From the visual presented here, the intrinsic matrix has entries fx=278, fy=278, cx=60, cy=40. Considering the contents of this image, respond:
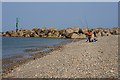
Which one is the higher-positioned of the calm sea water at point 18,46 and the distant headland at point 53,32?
the distant headland at point 53,32

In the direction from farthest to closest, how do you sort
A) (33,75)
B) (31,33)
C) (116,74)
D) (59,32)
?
1. (31,33)
2. (59,32)
3. (33,75)
4. (116,74)

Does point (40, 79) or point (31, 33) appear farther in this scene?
point (31, 33)

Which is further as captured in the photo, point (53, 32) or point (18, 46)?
point (53, 32)

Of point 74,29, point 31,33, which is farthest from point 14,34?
point 74,29

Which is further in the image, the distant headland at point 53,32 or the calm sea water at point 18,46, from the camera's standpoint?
the distant headland at point 53,32

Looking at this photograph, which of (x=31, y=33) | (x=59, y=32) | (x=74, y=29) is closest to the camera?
(x=74, y=29)

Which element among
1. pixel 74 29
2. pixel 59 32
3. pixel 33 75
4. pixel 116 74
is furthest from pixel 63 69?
pixel 59 32

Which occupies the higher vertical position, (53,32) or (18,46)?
(53,32)

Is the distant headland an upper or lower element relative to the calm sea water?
upper

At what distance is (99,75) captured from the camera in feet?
46.7

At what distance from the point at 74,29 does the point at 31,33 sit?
2848 centimetres

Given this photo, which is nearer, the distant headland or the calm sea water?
the calm sea water

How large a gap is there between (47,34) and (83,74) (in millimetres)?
114628

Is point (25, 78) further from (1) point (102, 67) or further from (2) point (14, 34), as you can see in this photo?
(2) point (14, 34)
